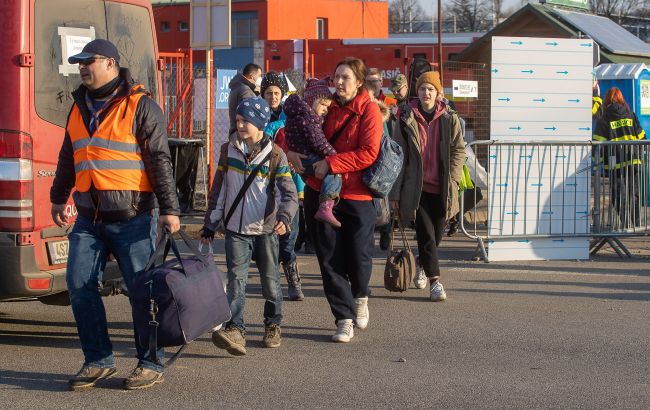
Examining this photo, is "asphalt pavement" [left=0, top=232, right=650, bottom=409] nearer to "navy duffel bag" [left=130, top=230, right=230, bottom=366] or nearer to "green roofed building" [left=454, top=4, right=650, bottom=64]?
"navy duffel bag" [left=130, top=230, right=230, bottom=366]

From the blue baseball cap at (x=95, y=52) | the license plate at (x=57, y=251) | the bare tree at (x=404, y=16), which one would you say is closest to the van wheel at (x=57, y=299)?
the license plate at (x=57, y=251)

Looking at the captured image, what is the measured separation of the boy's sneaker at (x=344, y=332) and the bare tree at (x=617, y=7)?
70402 millimetres

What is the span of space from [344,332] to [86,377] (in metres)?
2.00

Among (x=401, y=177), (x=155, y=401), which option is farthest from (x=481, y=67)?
(x=155, y=401)

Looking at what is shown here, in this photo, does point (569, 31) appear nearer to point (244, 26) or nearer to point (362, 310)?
point (362, 310)

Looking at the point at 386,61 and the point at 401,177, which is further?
the point at 386,61

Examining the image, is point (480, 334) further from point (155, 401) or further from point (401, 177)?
point (155, 401)

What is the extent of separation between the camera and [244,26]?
5862 centimetres

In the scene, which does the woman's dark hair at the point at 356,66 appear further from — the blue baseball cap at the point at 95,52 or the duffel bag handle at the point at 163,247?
the duffel bag handle at the point at 163,247

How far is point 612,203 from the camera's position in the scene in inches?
489

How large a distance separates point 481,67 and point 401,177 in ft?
52.8

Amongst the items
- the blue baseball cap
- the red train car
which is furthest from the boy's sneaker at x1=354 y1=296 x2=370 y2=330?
the red train car

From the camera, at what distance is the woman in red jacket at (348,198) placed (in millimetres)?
7629

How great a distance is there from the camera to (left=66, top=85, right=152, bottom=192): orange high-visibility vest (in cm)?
627
